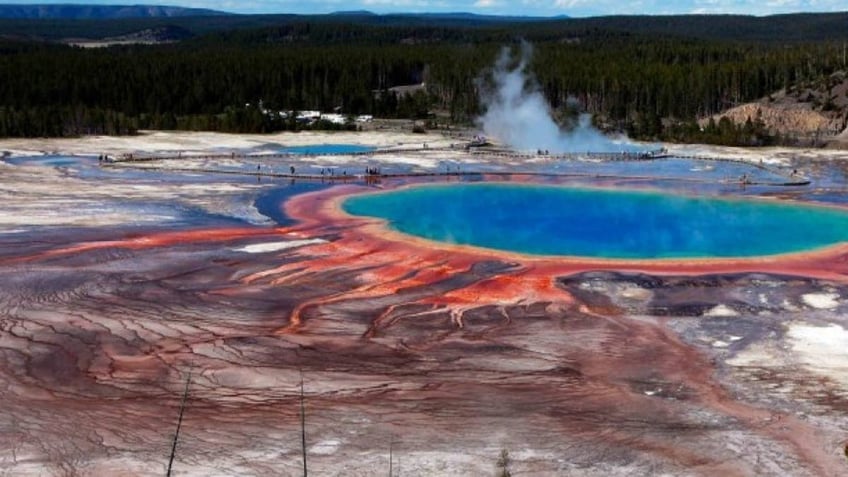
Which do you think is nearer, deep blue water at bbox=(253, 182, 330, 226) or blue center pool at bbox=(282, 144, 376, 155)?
deep blue water at bbox=(253, 182, 330, 226)

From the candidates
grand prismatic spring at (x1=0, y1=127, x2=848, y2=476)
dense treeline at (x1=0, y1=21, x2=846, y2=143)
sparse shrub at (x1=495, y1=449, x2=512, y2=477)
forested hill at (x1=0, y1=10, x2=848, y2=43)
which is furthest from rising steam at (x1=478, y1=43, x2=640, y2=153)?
forested hill at (x1=0, y1=10, x2=848, y2=43)

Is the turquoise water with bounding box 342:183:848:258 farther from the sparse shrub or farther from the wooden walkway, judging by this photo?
the sparse shrub

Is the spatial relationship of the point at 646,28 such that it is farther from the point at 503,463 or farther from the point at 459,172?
the point at 503,463

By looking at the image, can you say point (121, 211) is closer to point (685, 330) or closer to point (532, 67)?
point (685, 330)

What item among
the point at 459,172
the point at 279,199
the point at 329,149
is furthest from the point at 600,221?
the point at 329,149

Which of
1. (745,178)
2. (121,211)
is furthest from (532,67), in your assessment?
(121,211)

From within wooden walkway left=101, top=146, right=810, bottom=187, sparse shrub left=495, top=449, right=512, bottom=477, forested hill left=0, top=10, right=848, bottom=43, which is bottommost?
sparse shrub left=495, top=449, right=512, bottom=477

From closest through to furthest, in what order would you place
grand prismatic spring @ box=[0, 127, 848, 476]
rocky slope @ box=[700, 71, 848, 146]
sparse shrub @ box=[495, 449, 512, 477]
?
sparse shrub @ box=[495, 449, 512, 477] < grand prismatic spring @ box=[0, 127, 848, 476] < rocky slope @ box=[700, 71, 848, 146]
